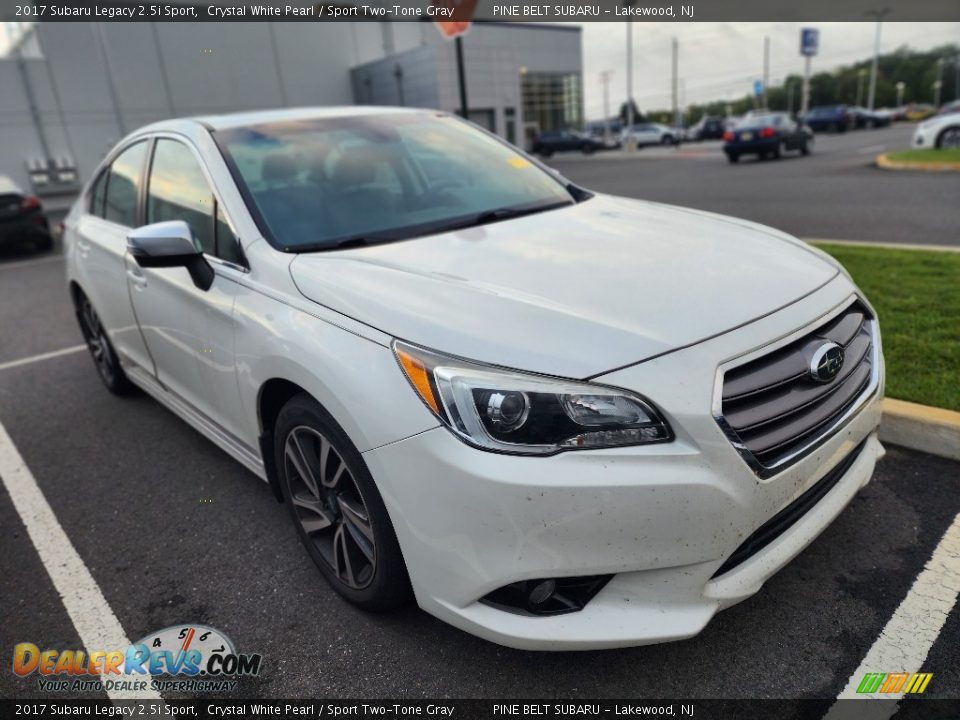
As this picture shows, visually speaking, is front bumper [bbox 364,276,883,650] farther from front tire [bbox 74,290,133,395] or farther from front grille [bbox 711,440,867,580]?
front tire [bbox 74,290,133,395]

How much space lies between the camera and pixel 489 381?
1.81 metres

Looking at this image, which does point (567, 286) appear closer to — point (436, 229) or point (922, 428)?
point (436, 229)

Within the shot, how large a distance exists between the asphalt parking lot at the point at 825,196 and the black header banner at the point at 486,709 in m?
6.24

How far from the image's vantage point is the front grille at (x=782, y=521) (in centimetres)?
189

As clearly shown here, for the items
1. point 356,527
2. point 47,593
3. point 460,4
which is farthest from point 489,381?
point 460,4

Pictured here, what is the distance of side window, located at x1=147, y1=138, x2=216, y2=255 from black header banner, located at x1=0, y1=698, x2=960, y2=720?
1.69m

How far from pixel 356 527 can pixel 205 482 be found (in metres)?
1.59

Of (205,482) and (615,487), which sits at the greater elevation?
(615,487)

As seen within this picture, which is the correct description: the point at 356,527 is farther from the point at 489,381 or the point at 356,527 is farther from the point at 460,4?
the point at 460,4

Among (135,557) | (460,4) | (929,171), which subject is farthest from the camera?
(929,171)

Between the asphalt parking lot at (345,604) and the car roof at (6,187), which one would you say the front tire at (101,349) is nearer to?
the asphalt parking lot at (345,604)

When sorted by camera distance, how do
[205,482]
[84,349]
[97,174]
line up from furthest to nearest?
[84,349] → [97,174] → [205,482]

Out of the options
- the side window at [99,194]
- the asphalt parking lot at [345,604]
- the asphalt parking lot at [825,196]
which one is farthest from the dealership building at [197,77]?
the asphalt parking lot at [345,604]

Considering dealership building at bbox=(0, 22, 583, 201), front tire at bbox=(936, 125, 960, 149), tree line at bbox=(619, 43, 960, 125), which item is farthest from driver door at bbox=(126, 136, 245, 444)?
tree line at bbox=(619, 43, 960, 125)
